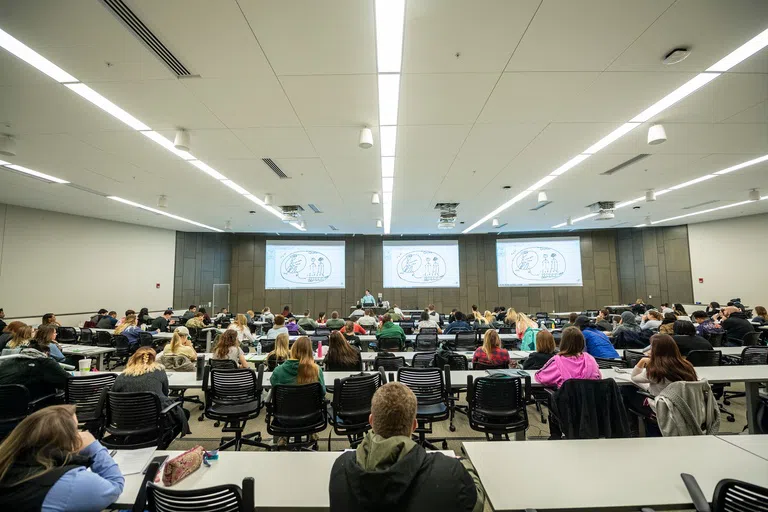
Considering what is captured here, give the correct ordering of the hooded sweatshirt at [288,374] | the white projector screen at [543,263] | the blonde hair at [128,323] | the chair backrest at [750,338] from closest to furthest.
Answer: the hooded sweatshirt at [288,374], the chair backrest at [750,338], the blonde hair at [128,323], the white projector screen at [543,263]

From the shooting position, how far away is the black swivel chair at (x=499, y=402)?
326cm

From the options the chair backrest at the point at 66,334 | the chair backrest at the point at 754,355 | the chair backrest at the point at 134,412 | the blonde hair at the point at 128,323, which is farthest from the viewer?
the chair backrest at the point at 66,334

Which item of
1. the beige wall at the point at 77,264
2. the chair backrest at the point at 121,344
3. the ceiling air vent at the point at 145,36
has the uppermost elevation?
the ceiling air vent at the point at 145,36

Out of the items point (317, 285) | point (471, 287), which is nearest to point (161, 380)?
point (317, 285)

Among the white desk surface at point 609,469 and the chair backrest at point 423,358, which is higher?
the white desk surface at point 609,469

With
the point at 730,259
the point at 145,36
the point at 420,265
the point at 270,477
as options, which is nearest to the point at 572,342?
the point at 270,477

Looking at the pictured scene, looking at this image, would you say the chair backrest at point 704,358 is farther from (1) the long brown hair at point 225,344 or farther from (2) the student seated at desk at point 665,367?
(1) the long brown hair at point 225,344

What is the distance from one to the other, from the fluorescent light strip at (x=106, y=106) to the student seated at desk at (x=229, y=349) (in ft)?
10.3

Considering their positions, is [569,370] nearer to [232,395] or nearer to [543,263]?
[232,395]

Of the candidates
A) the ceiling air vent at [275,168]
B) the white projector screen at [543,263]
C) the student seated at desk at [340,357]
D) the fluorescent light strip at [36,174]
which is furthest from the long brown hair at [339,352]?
the white projector screen at [543,263]

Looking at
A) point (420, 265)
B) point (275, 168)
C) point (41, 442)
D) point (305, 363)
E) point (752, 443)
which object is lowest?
point (752, 443)

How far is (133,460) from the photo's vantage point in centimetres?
204

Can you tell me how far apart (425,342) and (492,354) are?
2.18 meters

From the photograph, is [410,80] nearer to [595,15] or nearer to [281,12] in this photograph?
[281,12]
